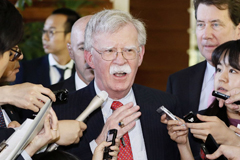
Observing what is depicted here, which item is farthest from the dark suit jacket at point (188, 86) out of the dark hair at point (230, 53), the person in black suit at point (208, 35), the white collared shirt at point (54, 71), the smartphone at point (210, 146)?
the white collared shirt at point (54, 71)

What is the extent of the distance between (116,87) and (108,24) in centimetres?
40

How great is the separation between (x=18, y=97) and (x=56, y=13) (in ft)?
10.7

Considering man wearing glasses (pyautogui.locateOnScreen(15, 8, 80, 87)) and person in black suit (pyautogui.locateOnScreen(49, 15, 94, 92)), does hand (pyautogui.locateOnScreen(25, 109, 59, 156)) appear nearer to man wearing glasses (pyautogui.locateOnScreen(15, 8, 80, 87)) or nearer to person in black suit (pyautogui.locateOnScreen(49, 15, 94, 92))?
person in black suit (pyautogui.locateOnScreen(49, 15, 94, 92))

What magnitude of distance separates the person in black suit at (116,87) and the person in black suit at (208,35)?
0.82m

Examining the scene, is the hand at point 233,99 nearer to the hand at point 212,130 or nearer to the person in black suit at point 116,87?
the hand at point 212,130

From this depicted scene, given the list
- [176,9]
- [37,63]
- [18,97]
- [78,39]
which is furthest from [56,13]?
[18,97]

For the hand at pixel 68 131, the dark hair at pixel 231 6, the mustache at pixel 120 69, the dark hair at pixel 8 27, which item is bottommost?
the hand at pixel 68 131

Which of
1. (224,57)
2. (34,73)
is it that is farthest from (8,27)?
(34,73)

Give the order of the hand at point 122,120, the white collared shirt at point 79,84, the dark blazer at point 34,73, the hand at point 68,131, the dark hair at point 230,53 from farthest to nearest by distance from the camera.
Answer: the dark blazer at point 34,73
the white collared shirt at point 79,84
the dark hair at point 230,53
the hand at point 122,120
the hand at point 68,131

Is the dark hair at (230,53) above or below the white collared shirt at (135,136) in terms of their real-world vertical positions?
above

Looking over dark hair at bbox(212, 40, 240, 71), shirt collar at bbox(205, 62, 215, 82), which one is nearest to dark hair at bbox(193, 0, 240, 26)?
shirt collar at bbox(205, 62, 215, 82)

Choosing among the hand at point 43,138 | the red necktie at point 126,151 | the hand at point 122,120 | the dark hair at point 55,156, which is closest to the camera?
the dark hair at point 55,156

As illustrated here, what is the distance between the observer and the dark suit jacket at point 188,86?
3480mm

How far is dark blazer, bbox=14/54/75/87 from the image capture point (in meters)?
4.60
